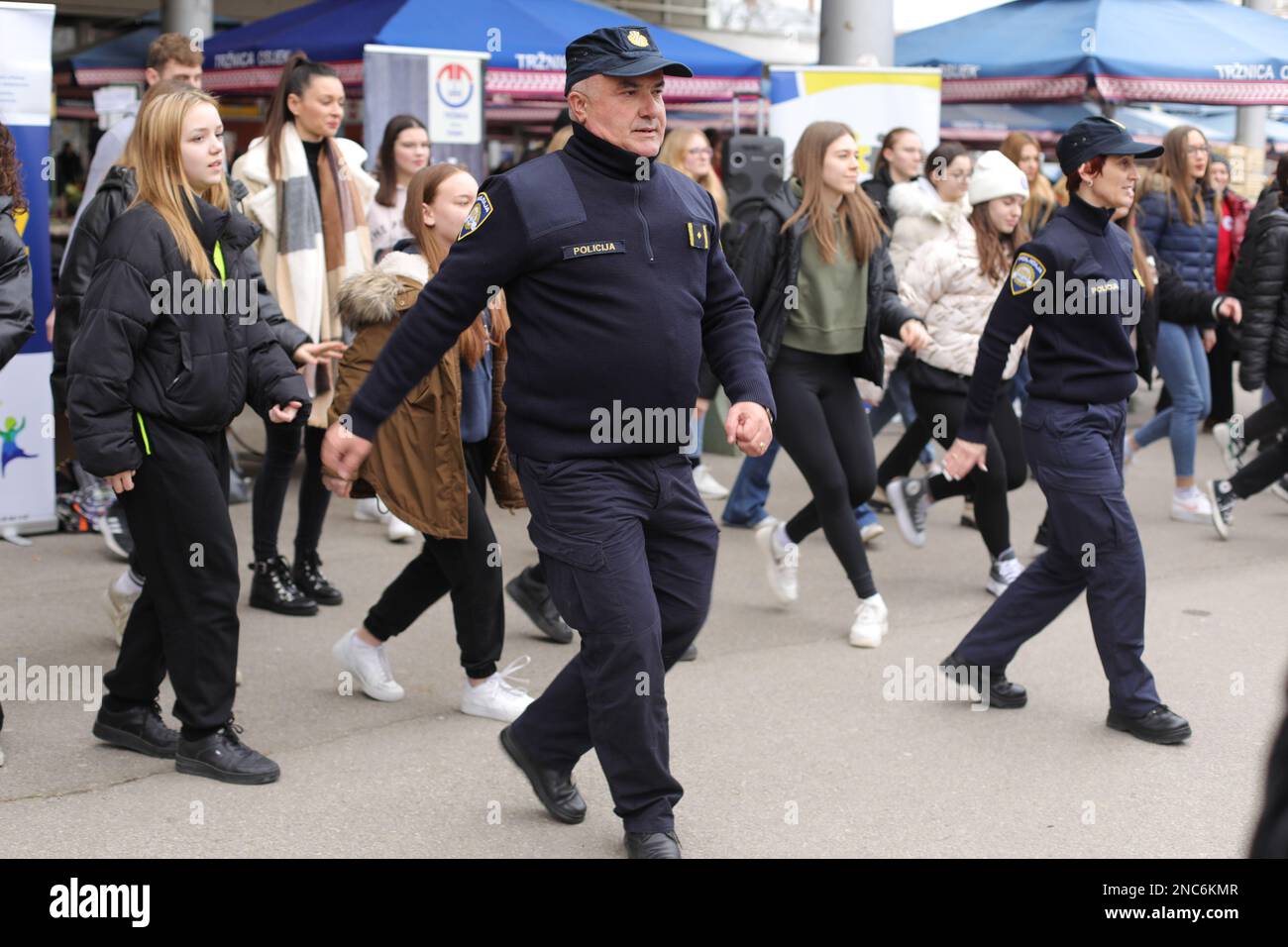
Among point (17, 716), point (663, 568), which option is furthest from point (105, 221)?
point (663, 568)

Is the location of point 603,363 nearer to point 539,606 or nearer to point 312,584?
point 539,606

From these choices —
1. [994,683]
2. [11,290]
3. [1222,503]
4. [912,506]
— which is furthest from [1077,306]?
[1222,503]

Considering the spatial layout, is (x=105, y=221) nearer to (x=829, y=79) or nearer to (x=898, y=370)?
(x=898, y=370)

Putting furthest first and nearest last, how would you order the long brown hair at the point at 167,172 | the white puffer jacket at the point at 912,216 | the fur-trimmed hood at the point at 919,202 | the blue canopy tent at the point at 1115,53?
1. the blue canopy tent at the point at 1115,53
2. the white puffer jacket at the point at 912,216
3. the fur-trimmed hood at the point at 919,202
4. the long brown hair at the point at 167,172

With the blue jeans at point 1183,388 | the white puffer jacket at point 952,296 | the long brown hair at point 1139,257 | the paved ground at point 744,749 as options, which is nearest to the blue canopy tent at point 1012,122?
the blue jeans at point 1183,388

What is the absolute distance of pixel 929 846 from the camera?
4258mm

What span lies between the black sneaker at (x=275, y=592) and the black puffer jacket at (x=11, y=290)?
6.87ft

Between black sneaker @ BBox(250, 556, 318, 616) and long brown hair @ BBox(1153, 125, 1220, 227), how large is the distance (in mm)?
5562

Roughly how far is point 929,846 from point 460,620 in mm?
1730

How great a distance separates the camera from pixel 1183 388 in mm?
9000

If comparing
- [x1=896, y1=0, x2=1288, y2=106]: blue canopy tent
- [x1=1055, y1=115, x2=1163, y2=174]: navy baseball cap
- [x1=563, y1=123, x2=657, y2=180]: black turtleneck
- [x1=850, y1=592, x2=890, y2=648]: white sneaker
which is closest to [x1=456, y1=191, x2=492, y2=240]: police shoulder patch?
[x1=563, y1=123, x2=657, y2=180]: black turtleneck

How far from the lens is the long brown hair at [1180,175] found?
9219 millimetres

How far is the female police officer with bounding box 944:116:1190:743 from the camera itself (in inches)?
204

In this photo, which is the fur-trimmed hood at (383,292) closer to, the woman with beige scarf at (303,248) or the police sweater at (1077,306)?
the woman with beige scarf at (303,248)
